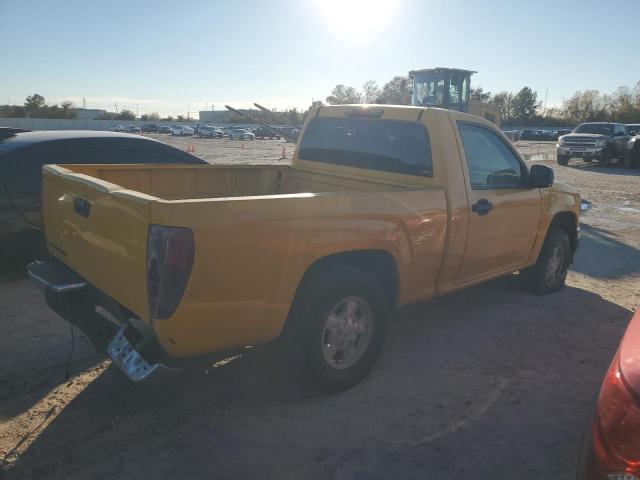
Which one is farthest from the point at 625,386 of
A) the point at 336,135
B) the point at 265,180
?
the point at 265,180

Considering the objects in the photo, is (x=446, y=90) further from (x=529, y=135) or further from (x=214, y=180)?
(x=529, y=135)

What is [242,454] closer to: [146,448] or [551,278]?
[146,448]

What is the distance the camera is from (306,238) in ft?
9.53

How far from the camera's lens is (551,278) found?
564 centimetres

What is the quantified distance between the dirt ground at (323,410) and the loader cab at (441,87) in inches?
585

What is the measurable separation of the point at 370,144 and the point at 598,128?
23223mm

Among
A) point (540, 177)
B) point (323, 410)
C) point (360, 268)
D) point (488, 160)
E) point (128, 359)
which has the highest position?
point (488, 160)

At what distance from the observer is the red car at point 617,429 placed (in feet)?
5.08

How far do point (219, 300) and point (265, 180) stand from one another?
271cm

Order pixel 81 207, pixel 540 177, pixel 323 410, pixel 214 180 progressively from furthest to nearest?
pixel 214 180
pixel 540 177
pixel 323 410
pixel 81 207

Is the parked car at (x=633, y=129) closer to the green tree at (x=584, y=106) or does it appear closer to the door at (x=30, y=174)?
the door at (x=30, y=174)

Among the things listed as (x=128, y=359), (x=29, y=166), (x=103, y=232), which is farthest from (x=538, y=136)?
(x=128, y=359)

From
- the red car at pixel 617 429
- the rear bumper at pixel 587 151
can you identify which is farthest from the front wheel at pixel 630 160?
the red car at pixel 617 429

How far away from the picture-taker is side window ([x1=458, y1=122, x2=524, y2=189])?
14.0 ft
